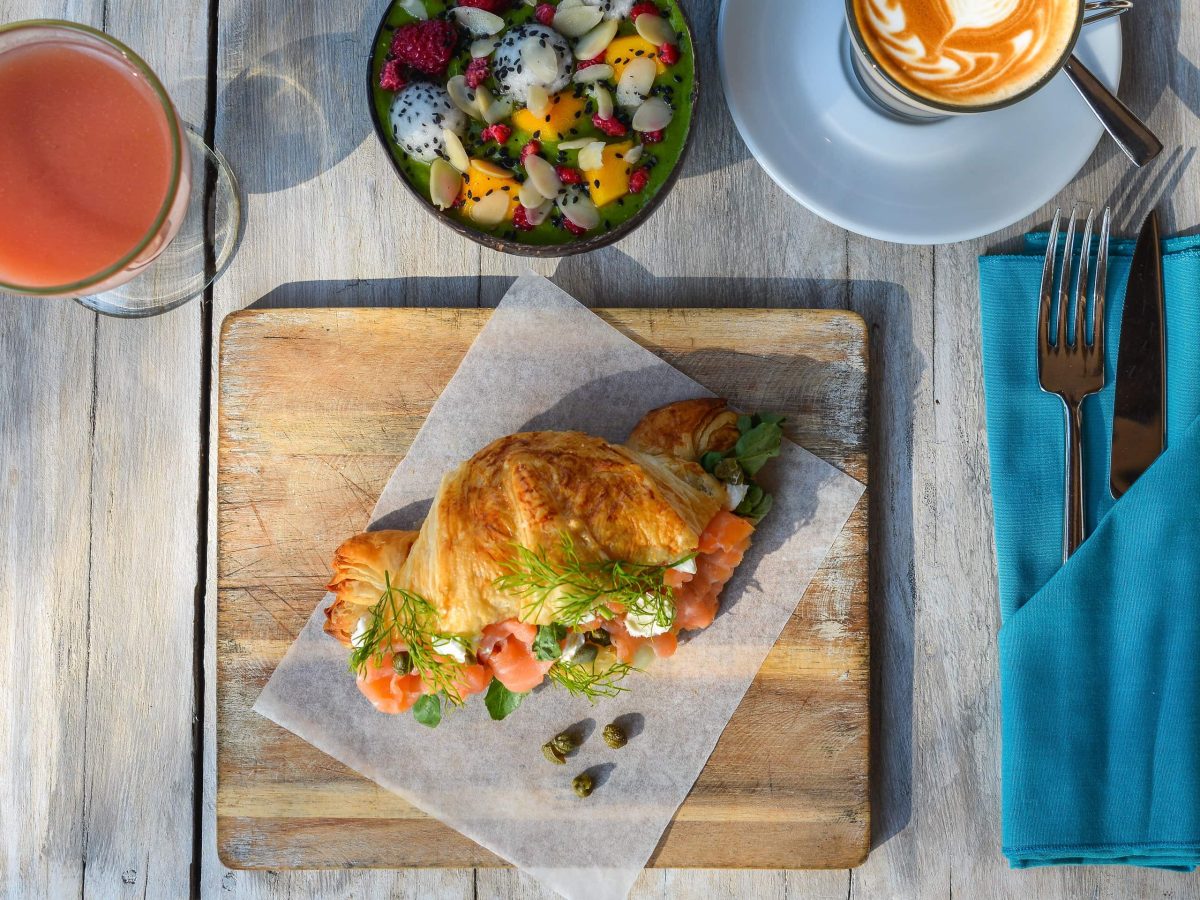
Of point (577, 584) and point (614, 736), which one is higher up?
point (577, 584)

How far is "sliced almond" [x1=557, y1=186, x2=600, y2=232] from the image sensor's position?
1.61 m

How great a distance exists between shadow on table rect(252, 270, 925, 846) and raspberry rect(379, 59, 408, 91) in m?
0.35

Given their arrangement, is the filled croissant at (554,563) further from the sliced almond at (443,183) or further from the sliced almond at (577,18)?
the sliced almond at (577,18)

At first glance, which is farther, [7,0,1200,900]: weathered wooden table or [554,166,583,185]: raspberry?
[7,0,1200,900]: weathered wooden table

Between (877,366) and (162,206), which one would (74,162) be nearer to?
(162,206)

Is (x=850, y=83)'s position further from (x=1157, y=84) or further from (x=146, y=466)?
(x=146, y=466)

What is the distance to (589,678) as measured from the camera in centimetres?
163

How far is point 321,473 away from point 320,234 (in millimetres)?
466

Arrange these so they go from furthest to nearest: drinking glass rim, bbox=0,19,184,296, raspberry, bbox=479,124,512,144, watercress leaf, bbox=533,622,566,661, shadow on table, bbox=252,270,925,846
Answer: shadow on table, bbox=252,270,925,846 < raspberry, bbox=479,124,512,144 < watercress leaf, bbox=533,622,566,661 < drinking glass rim, bbox=0,19,184,296

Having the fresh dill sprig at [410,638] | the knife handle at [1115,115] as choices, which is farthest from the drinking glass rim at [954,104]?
the fresh dill sprig at [410,638]

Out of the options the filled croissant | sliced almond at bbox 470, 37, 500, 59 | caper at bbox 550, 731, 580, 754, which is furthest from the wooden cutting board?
sliced almond at bbox 470, 37, 500, 59

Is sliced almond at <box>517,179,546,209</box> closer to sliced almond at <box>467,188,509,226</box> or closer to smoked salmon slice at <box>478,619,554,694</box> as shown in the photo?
sliced almond at <box>467,188,509,226</box>

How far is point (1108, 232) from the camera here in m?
1.68

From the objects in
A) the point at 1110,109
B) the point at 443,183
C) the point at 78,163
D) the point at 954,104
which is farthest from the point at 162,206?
the point at 1110,109
